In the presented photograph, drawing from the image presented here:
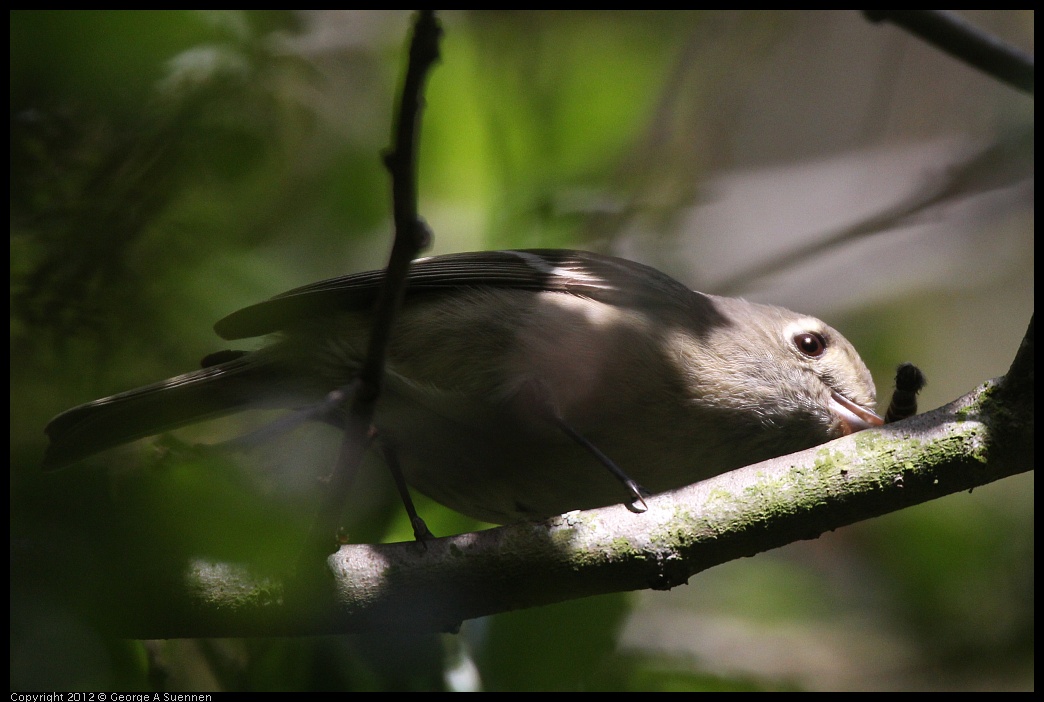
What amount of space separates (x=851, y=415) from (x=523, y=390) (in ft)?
4.84

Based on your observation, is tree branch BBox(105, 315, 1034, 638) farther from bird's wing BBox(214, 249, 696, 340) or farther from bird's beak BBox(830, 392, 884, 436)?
bird's wing BBox(214, 249, 696, 340)

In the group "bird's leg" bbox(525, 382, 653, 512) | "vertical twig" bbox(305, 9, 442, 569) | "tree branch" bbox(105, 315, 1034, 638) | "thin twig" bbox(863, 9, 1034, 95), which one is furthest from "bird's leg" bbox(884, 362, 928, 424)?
"vertical twig" bbox(305, 9, 442, 569)

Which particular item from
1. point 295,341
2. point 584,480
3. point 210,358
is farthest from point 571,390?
point 210,358

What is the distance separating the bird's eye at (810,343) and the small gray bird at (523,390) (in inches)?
5.1

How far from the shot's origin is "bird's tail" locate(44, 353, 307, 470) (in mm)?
3262

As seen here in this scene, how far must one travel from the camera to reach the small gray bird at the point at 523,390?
10.9 feet

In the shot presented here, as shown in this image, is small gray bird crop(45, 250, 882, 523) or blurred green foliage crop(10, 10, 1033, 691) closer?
blurred green foliage crop(10, 10, 1033, 691)

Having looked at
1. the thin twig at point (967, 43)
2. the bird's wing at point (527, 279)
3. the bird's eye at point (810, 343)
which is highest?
the thin twig at point (967, 43)

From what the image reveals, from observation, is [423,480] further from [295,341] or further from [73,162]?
[73,162]

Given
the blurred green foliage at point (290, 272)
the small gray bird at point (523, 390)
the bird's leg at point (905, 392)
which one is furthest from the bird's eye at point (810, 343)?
the blurred green foliage at point (290, 272)

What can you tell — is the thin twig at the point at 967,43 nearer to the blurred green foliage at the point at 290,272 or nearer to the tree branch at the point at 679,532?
the blurred green foliage at the point at 290,272

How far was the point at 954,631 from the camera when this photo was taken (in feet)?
14.6

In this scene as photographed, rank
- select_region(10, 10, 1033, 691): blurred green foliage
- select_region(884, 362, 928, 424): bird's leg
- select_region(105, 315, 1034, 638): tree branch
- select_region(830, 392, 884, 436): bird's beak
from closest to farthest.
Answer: select_region(10, 10, 1033, 691): blurred green foliage → select_region(105, 315, 1034, 638): tree branch → select_region(884, 362, 928, 424): bird's leg → select_region(830, 392, 884, 436): bird's beak

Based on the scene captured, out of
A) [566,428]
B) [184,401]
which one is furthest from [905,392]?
→ [184,401]
